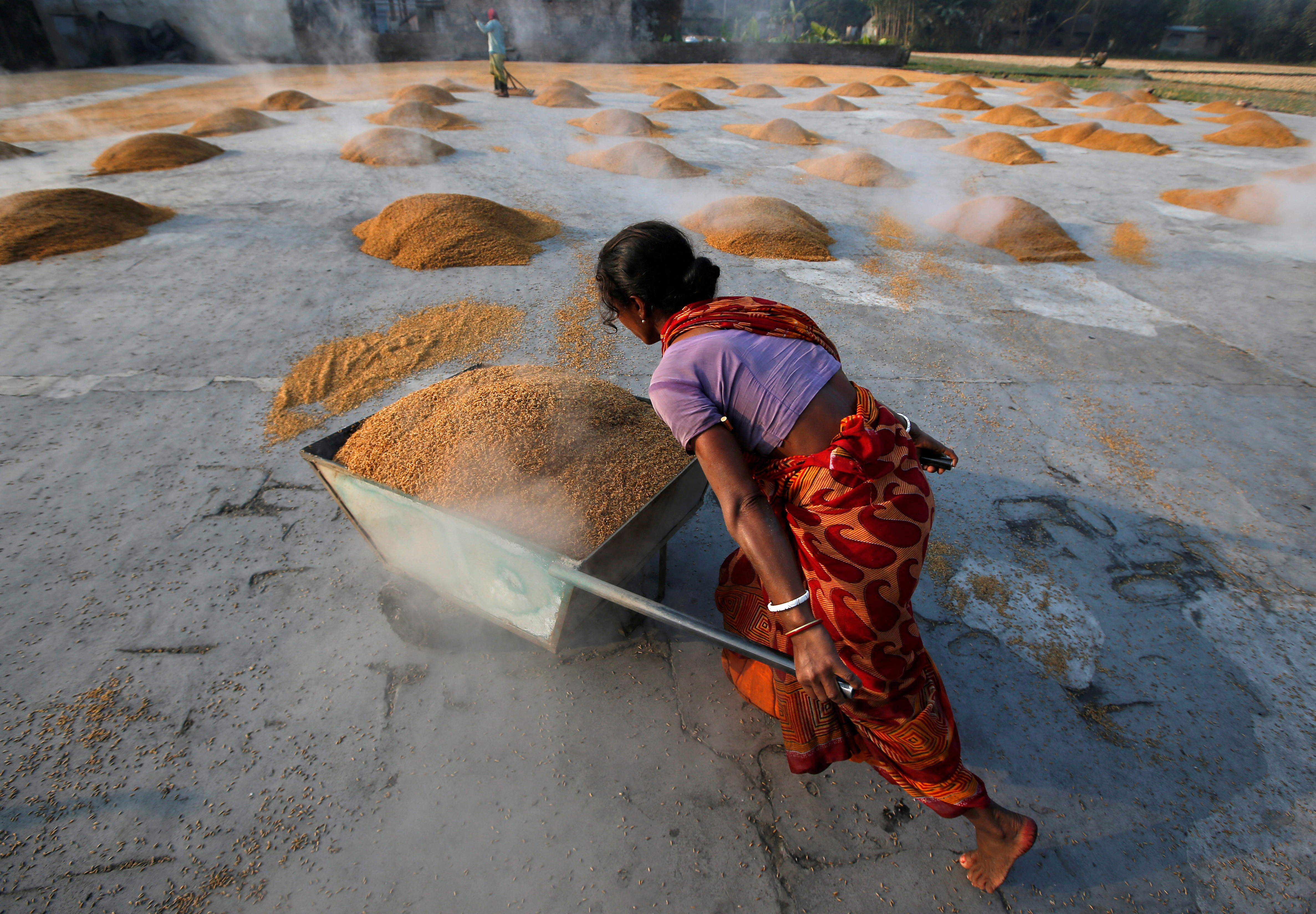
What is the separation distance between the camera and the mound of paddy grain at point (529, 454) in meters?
1.87

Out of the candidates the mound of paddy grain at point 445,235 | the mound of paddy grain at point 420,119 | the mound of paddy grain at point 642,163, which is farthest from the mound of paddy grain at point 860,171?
the mound of paddy grain at point 420,119

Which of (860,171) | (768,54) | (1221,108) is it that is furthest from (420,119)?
(1221,108)

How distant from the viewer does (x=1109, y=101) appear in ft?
50.2

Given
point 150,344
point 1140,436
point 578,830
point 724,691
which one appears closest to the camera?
point 578,830

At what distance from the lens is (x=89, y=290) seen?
4.44 metres

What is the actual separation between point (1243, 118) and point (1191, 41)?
2755 centimetres

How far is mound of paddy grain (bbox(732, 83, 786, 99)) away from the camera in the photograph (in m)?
15.9

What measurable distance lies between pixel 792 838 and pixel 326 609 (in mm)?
1812

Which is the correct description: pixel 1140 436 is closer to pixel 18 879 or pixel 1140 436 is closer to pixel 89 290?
pixel 18 879

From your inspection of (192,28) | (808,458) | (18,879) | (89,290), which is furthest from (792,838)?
(192,28)

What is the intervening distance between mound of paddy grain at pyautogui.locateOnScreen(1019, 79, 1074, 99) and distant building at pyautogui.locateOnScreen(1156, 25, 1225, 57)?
69.7 feet

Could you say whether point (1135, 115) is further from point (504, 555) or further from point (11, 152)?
point (11, 152)

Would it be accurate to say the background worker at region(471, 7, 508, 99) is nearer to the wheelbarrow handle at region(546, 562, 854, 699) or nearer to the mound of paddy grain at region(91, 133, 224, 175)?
the mound of paddy grain at region(91, 133, 224, 175)

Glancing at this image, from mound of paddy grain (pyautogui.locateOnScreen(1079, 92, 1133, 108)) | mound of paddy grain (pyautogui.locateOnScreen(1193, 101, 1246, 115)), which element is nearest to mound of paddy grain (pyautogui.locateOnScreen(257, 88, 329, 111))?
mound of paddy grain (pyautogui.locateOnScreen(1079, 92, 1133, 108))
